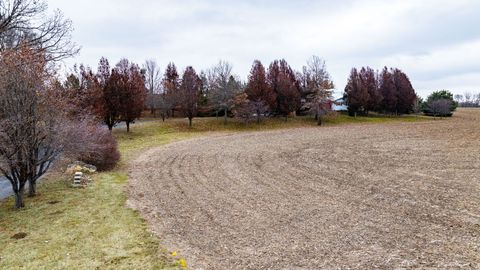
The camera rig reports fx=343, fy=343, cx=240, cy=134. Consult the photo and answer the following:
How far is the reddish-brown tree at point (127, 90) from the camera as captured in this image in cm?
2852

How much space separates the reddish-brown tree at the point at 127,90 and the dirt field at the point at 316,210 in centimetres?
1351

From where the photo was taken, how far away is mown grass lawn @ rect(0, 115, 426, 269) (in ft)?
20.8

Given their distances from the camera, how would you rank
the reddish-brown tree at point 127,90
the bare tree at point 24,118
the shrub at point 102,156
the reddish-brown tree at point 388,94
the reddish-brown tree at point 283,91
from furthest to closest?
the reddish-brown tree at point 388,94 → the reddish-brown tree at point 283,91 → the reddish-brown tree at point 127,90 → the shrub at point 102,156 → the bare tree at point 24,118

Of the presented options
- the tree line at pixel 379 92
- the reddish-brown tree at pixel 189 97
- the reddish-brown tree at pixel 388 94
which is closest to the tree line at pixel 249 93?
the reddish-brown tree at pixel 189 97

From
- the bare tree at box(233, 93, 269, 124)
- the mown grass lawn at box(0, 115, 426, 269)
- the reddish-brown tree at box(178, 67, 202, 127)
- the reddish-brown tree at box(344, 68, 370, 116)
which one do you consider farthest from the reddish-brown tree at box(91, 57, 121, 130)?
the reddish-brown tree at box(344, 68, 370, 116)

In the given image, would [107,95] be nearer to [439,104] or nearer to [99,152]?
[99,152]

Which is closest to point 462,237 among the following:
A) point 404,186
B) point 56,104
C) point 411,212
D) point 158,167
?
point 411,212

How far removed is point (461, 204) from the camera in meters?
8.86

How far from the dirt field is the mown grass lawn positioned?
0.54 metres

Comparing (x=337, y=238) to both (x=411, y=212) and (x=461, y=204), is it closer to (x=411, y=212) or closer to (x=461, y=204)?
(x=411, y=212)

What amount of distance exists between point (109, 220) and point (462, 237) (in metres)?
7.85

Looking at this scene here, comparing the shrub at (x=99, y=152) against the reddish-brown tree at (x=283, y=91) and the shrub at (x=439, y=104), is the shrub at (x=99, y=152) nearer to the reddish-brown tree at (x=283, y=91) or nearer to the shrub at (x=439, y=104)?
the reddish-brown tree at (x=283, y=91)

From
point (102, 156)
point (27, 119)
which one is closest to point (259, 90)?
point (102, 156)

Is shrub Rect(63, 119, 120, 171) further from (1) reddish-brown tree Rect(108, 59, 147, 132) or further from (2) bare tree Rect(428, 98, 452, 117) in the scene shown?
(2) bare tree Rect(428, 98, 452, 117)
